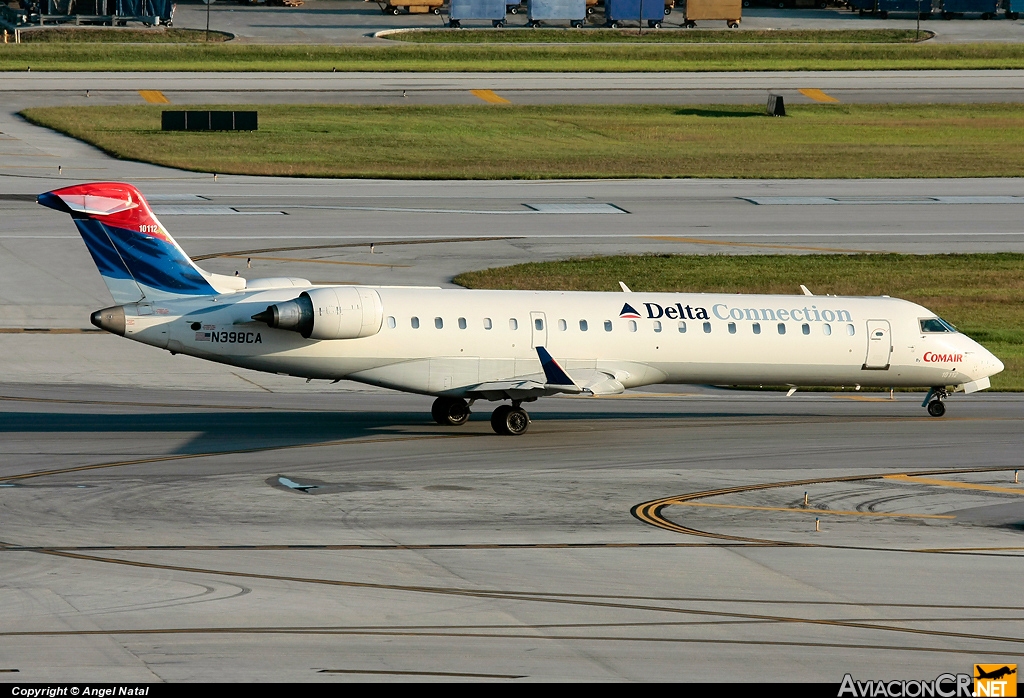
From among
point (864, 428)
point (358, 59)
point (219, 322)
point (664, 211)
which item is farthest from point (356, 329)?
point (358, 59)

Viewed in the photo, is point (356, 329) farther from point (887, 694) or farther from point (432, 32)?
point (432, 32)

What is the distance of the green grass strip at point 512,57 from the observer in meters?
102

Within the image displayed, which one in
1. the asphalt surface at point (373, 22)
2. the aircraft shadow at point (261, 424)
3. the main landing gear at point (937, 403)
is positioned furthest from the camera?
the asphalt surface at point (373, 22)

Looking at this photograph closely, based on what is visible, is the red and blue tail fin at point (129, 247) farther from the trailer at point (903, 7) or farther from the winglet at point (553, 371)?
the trailer at point (903, 7)

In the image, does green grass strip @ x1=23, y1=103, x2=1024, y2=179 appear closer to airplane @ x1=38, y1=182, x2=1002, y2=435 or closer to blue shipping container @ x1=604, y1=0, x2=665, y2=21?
blue shipping container @ x1=604, y1=0, x2=665, y2=21

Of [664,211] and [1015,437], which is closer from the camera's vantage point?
[1015,437]

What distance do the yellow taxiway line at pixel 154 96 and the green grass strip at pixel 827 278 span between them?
140 feet

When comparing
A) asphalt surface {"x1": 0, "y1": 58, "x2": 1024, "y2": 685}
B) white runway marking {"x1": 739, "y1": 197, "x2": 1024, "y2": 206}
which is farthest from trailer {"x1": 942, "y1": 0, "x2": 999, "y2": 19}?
asphalt surface {"x1": 0, "y1": 58, "x2": 1024, "y2": 685}

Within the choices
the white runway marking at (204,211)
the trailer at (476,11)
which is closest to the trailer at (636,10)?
the trailer at (476,11)

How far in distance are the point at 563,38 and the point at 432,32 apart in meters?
11.2

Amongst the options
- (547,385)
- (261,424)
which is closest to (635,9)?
(261,424)

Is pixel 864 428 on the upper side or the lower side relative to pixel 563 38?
lower

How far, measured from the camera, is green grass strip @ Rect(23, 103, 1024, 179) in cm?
7325

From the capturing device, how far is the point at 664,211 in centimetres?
6412
